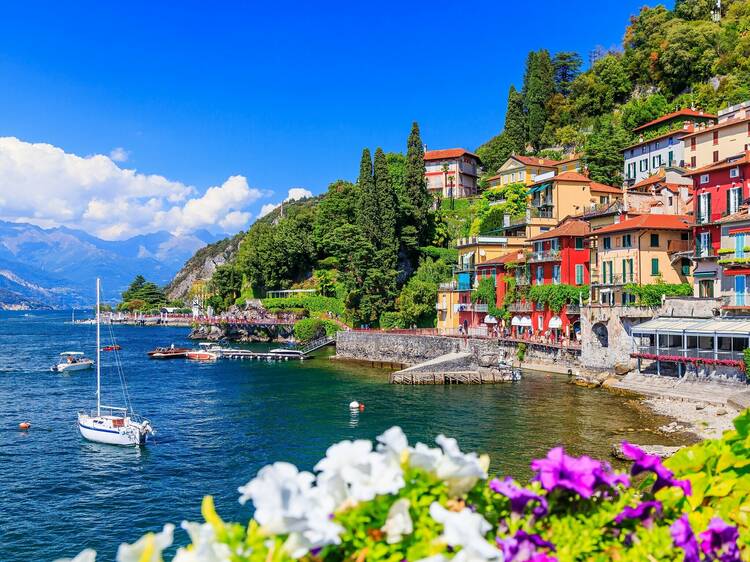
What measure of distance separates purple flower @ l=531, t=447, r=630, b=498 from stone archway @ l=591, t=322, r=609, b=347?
1759 inches

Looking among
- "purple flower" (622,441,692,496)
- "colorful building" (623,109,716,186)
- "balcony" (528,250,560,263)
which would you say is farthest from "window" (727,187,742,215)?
"purple flower" (622,441,692,496)

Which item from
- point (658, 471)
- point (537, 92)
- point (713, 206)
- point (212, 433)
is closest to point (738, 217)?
point (713, 206)

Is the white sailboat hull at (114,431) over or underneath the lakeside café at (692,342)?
underneath

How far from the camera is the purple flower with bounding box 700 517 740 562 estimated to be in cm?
395

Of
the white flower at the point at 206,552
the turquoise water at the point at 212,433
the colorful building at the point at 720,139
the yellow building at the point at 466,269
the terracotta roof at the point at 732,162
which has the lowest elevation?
the turquoise water at the point at 212,433

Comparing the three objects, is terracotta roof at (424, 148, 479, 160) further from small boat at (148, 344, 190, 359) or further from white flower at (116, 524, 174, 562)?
white flower at (116, 524, 174, 562)

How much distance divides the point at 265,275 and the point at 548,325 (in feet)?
181

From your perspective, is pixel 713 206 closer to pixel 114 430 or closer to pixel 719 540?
pixel 114 430

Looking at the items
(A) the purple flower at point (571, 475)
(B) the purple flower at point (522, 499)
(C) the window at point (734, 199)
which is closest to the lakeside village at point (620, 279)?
(C) the window at point (734, 199)

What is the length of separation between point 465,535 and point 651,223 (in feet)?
155

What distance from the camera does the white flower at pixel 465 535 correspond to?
3.35 m

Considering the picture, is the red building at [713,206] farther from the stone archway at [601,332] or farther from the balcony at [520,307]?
the balcony at [520,307]

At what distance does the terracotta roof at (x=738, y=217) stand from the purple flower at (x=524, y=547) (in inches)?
1618


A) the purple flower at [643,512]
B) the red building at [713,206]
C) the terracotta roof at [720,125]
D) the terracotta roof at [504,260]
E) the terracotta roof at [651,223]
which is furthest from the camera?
the terracotta roof at [504,260]
